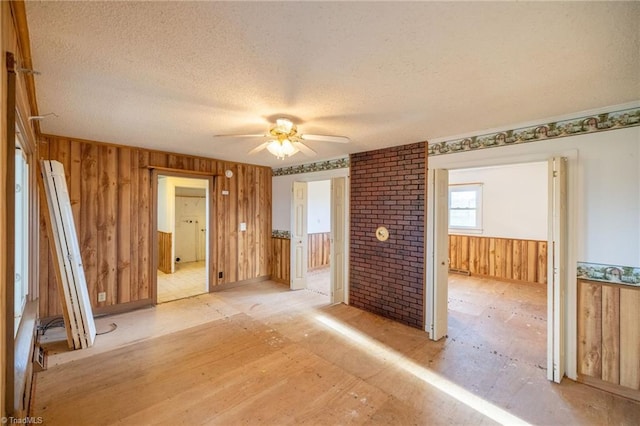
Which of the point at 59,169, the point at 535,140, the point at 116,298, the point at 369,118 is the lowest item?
the point at 116,298

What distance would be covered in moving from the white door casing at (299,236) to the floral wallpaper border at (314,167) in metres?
0.30

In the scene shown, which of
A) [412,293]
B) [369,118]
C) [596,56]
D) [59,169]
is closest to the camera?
[596,56]

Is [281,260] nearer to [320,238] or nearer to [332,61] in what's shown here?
[320,238]

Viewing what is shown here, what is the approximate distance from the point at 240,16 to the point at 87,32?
84 cm

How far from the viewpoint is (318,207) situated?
688cm

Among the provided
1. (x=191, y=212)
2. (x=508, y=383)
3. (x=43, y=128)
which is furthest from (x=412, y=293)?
(x=191, y=212)

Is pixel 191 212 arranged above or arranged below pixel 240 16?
below

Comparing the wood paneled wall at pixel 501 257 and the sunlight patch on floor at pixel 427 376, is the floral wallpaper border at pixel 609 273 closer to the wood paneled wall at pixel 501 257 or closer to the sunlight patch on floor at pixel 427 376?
the sunlight patch on floor at pixel 427 376

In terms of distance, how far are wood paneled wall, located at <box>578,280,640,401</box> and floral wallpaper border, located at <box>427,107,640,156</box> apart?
4.51 feet

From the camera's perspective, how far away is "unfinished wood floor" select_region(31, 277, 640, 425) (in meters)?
1.99

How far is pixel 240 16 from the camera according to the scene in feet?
4.24

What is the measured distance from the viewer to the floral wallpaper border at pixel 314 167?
4.47 m

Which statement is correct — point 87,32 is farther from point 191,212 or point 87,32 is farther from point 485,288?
point 191,212

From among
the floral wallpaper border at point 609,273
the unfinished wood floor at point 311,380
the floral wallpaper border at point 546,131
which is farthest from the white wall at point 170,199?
the floral wallpaper border at point 609,273
